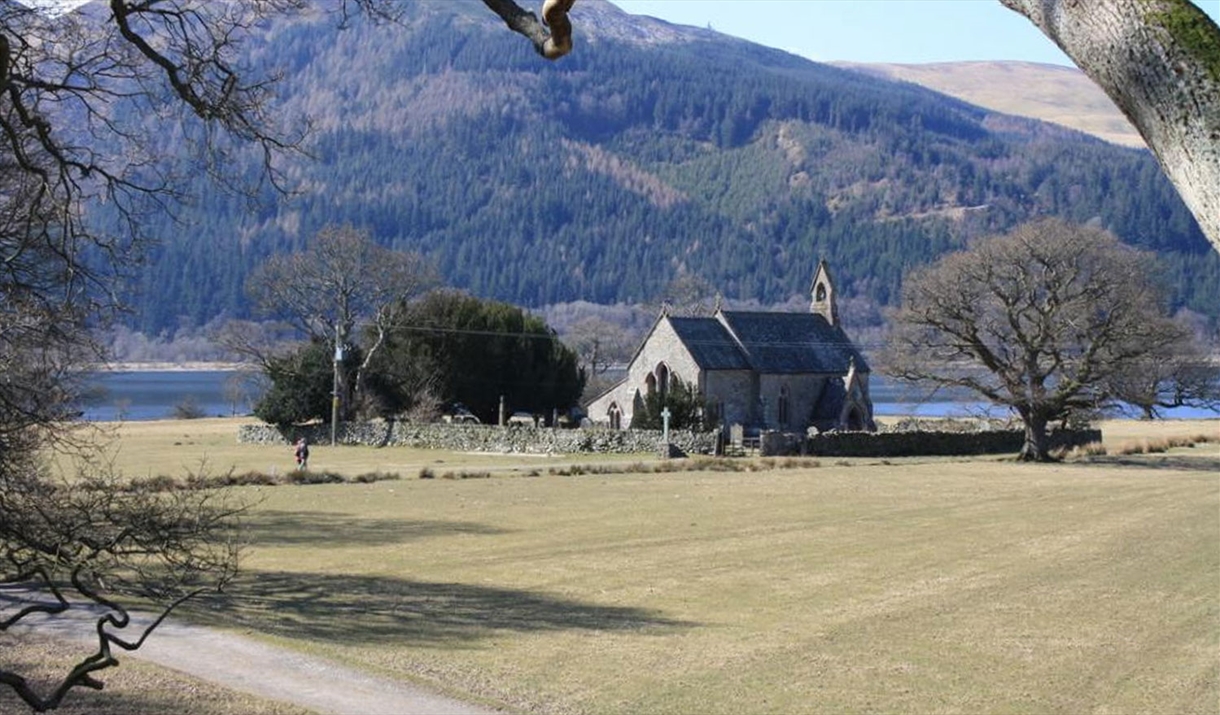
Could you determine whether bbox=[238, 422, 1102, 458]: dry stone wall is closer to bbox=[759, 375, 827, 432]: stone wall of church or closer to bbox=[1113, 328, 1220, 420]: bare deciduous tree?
bbox=[1113, 328, 1220, 420]: bare deciduous tree

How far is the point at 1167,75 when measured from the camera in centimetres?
337

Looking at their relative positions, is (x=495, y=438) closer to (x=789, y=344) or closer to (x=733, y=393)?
(x=733, y=393)

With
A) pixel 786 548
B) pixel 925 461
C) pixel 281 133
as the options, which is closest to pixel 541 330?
pixel 925 461

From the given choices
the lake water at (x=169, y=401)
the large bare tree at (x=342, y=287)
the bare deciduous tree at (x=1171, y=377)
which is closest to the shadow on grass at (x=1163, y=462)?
the bare deciduous tree at (x=1171, y=377)

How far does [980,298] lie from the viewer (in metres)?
57.2

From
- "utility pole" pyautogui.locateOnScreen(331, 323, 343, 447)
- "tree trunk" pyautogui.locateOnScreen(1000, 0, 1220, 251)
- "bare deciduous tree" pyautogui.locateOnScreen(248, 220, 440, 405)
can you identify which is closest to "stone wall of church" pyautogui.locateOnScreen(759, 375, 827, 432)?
"bare deciduous tree" pyautogui.locateOnScreen(248, 220, 440, 405)

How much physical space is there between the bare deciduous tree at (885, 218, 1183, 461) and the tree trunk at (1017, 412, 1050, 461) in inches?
10.7

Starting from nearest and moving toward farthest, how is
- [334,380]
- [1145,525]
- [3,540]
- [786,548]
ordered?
[3,540] → [786,548] → [1145,525] → [334,380]

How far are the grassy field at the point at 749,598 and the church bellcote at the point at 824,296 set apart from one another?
146ft

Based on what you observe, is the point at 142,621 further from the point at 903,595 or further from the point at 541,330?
the point at 541,330

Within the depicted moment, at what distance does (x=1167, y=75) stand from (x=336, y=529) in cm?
2592

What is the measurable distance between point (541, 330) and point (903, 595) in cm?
5808

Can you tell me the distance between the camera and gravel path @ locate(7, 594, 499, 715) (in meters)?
12.7

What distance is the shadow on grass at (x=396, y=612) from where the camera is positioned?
53.9 feet
